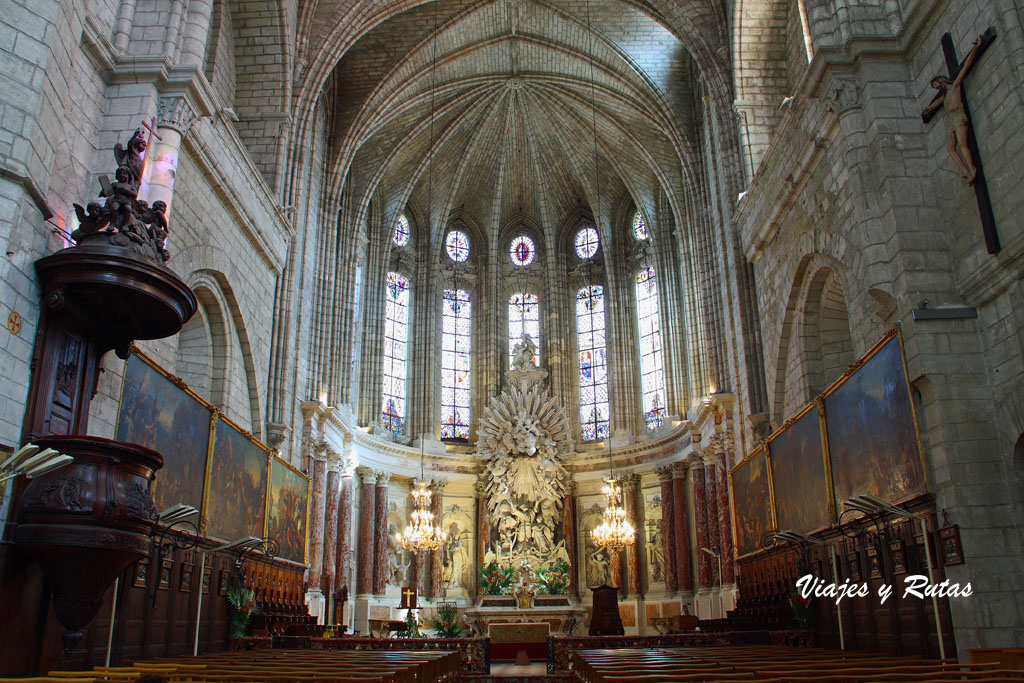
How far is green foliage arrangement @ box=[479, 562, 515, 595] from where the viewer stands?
2511 centimetres

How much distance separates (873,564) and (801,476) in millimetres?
2633

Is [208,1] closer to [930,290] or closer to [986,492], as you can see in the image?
[930,290]

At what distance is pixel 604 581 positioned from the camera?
84.4ft

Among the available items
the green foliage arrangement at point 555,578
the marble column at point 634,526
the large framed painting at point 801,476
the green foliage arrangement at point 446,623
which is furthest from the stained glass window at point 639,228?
the large framed painting at point 801,476

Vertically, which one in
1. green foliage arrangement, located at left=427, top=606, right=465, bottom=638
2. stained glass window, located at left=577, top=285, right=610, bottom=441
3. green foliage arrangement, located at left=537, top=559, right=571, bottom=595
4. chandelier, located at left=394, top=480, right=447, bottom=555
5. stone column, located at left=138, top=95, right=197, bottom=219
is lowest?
green foliage arrangement, located at left=427, top=606, right=465, bottom=638

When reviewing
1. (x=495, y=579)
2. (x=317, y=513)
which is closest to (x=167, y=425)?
(x=317, y=513)

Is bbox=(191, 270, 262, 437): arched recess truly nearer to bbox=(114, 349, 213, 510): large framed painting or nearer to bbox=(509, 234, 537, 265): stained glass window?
bbox=(114, 349, 213, 510): large framed painting

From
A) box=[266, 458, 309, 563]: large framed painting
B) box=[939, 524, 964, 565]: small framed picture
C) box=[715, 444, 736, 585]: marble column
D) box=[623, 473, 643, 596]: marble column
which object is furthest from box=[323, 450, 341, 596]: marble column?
box=[939, 524, 964, 565]: small framed picture

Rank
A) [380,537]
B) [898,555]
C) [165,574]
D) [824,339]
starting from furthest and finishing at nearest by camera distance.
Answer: [380,537]
[824,339]
[165,574]
[898,555]

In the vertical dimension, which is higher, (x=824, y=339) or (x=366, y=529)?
(x=824, y=339)

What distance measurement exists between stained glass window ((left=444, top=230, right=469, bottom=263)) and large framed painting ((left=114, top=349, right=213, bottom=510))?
18469 mm

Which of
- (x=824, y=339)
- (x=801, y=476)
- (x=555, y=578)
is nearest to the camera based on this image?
(x=801, y=476)

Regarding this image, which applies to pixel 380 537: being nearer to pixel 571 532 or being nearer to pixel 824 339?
pixel 571 532

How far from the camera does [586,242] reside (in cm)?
3042
